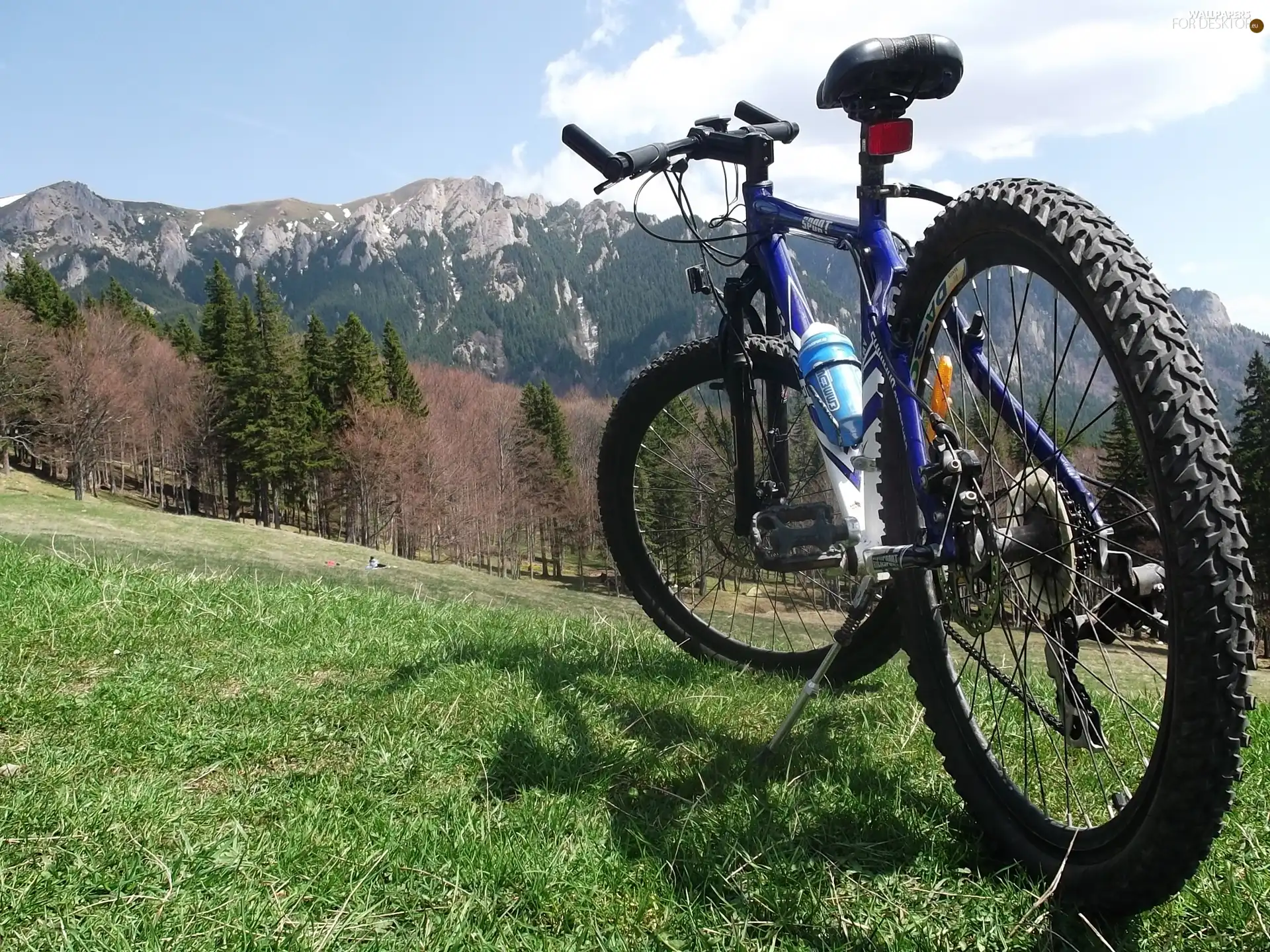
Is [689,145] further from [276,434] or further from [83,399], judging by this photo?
[83,399]

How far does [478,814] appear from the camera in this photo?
221 centimetres

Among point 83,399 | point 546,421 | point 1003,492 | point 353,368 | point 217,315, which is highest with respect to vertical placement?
point 217,315

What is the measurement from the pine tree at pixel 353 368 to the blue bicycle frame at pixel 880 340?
54737 millimetres

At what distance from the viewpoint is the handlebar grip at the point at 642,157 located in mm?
3357

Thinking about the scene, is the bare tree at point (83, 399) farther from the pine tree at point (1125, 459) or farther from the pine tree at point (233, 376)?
the pine tree at point (1125, 459)

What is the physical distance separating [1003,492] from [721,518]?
2348mm

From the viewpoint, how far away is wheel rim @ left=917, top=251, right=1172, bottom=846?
1899 millimetres

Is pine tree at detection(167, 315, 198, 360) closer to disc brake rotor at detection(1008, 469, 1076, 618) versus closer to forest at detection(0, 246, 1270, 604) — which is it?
forest at detection(0, 246, 1270, 604)

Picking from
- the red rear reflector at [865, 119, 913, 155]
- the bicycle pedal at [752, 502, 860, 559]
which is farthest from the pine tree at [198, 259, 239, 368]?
the red rear reflector at [865, 119, 913, 155]

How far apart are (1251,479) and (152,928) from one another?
102ft

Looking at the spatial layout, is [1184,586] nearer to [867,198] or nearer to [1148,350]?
[1148,350]

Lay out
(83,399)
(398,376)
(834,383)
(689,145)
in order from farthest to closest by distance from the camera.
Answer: (398,376)
(83,399)
(689,145)
(834,383)

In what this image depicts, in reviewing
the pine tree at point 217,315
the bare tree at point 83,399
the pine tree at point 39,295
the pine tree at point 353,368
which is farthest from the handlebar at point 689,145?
the pine tree at point 39,295

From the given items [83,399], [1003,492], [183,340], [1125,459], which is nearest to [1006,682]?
[1003,492]
